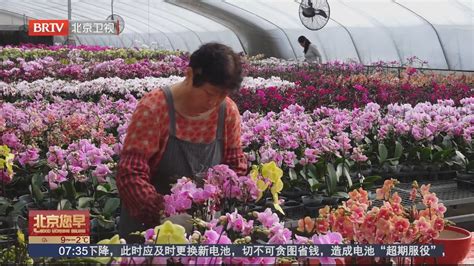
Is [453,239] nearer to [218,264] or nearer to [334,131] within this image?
[218,264]

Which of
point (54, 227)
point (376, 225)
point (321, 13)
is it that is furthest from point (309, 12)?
point (54, 227)

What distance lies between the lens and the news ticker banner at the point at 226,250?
1.35m

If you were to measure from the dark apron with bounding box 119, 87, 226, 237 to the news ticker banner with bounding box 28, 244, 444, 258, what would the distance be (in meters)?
0.68

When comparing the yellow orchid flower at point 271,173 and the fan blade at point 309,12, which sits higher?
the fan blade at point 309,12

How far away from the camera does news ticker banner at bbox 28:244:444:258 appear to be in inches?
53.2

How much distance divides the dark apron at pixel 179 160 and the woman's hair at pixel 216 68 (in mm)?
167

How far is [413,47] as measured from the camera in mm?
16156

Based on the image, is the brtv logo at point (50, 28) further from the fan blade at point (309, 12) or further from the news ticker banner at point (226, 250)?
the news ticker banner at point (226, 250)

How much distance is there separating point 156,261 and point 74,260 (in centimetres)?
20

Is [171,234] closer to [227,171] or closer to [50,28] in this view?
[227,171]

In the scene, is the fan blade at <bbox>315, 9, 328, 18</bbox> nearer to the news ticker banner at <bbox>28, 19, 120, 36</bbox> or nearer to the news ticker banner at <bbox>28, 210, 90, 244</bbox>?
the news ticker banner at <bbox>28, 19, 120, 36</bbox>

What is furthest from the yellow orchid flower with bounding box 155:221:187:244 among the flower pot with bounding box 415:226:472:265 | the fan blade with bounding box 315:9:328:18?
the fan blade with bounding box 315:9:328:18

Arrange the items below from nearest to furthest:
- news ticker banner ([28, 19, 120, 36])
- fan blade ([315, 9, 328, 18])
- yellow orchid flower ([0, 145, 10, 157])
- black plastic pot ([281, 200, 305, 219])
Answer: yellow orchid flower ([0, 145, 10, 157]) < black plastic pot ([281, 200, 305, 219]) < fan blade ([315, 9, 328, 18]) < news ticker banner ([28, 19, 120, 36])

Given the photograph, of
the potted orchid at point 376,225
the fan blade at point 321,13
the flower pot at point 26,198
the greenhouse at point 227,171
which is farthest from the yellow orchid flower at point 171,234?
the fan blade at point 321,13
